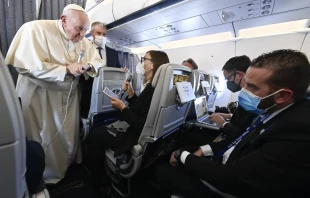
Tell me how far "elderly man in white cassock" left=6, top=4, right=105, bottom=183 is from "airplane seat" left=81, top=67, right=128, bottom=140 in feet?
0.34

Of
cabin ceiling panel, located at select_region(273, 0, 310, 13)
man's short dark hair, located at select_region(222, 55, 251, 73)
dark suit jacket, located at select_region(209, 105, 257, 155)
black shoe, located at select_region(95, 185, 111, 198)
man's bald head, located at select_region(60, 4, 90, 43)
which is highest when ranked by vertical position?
cabin ceiling panel, located at select_region(273, 0, 310, 13)

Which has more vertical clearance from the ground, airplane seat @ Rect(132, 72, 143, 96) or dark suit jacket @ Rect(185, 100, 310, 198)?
airplane seat @ Rect(132, 72, 143, 96)

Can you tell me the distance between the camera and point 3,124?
419 millimetres

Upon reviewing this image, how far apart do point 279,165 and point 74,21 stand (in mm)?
1900

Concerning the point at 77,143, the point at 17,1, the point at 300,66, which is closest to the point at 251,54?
the point at 300,66

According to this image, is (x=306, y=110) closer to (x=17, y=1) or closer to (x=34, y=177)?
(x=34, y=177)

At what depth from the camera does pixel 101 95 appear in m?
1.71

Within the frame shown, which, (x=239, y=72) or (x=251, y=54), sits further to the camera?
(x=251, y=54)

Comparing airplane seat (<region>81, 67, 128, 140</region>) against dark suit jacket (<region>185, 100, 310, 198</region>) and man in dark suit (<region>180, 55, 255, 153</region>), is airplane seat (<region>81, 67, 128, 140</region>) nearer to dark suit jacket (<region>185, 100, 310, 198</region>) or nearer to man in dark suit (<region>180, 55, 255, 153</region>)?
man in dark suit (<region>180, 55, 255, 153</region>)

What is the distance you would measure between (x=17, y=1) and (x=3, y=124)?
85.8 inches

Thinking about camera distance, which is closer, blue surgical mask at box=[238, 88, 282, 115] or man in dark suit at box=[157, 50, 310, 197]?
man in dark suit at box=[157, 50, 310, 197]

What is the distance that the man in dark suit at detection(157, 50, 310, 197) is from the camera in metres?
0.68

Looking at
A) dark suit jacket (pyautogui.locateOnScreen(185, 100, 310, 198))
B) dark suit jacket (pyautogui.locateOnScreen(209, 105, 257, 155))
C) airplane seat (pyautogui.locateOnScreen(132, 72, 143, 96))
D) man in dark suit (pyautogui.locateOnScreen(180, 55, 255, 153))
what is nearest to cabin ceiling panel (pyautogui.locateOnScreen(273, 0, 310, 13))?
man in dark suit (pyautogui.locateOnScreen(180, 55, 255, 153))

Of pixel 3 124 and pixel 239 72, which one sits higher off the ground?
pixel 239 72
